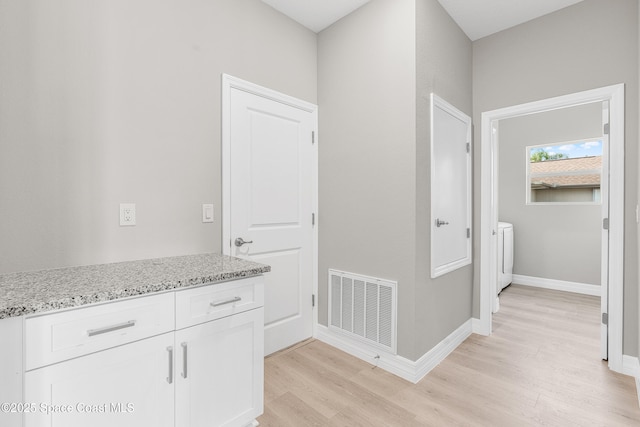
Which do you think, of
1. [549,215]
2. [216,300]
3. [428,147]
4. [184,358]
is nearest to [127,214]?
[216,300]

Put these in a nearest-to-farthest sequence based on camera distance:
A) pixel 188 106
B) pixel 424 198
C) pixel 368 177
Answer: pixel 188 106
pixel 424 198
pixel 368 177

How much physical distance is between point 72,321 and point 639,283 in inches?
125

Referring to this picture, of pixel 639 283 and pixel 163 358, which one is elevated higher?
pixel 639 283

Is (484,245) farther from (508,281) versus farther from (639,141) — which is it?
(508,281)

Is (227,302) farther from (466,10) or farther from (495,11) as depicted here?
(495,11)

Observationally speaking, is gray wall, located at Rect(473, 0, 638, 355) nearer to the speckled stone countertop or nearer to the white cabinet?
the white cabinet

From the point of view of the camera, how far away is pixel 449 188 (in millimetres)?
2547

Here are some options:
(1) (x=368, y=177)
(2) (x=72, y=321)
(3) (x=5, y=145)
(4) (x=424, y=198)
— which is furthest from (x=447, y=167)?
(3) (x=5, y=145)

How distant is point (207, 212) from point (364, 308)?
1.39 m

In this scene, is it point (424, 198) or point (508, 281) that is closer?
point (424, 198)

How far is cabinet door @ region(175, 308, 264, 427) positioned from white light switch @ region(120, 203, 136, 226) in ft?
2.52

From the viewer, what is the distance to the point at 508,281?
451 cm

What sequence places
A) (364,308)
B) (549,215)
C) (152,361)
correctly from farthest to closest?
1. (549,215)
2. (364,308)
3. (152,361)

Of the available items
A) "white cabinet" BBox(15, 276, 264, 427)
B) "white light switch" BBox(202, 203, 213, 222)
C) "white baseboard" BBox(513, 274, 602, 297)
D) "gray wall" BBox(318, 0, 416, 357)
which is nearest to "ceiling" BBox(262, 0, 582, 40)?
"gray wall" BBox(318, 0, 416, 357)
